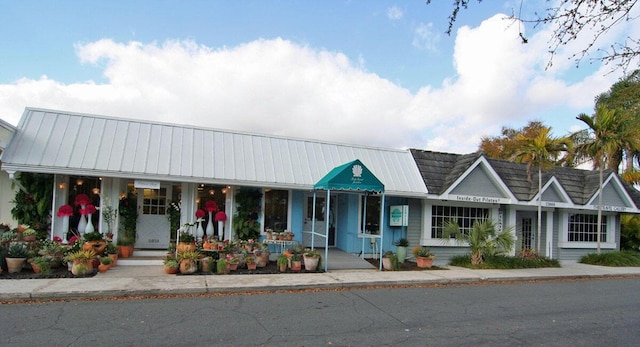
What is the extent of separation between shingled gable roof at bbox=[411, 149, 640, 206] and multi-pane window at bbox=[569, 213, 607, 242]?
49.7 inches

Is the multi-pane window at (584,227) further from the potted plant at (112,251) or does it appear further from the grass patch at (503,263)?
the potted plant at (112,251)

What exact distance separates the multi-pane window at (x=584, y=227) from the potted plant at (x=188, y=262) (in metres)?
16.1

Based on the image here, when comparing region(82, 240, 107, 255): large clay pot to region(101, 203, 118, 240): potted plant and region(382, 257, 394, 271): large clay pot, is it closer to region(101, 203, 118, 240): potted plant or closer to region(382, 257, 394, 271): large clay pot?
region(101, 203, 118, 240): potted plant

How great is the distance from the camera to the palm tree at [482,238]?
14703mm

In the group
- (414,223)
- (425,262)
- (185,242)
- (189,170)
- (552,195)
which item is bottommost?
(425,262)

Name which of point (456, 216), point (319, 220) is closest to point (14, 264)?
point (319, 220)

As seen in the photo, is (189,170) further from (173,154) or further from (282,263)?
(282,263)

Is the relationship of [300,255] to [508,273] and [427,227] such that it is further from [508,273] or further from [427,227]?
[508,273]

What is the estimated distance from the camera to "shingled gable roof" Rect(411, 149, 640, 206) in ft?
51.1

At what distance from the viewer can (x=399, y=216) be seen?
1455 cm

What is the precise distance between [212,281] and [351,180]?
463 centimetres

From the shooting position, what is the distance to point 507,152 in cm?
3284

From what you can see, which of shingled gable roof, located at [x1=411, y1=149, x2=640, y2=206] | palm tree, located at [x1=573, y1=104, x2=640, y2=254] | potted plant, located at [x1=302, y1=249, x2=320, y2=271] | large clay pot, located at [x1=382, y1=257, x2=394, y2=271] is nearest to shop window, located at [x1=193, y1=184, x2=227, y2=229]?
potted plant, located at [x1=302, y1=249, x2=320, y2=271]

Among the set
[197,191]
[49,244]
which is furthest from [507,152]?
[49,244]
